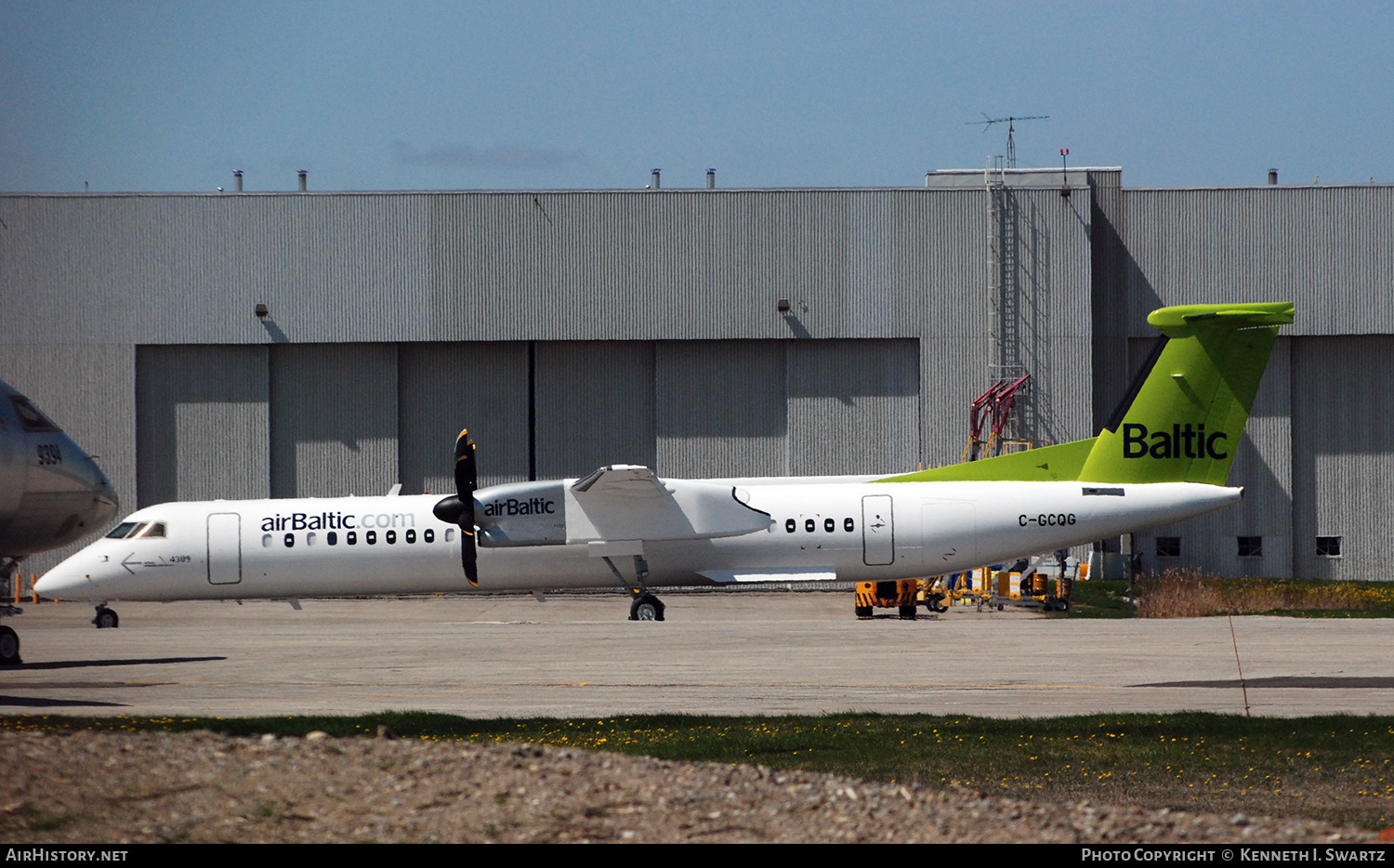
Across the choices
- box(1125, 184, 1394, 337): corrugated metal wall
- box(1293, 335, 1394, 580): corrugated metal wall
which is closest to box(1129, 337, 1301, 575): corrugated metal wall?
box(1293, 335, 1394, 580): corrugated metal wall

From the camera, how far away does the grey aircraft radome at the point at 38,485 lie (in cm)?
1388

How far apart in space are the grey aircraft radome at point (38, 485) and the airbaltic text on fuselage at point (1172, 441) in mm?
19941

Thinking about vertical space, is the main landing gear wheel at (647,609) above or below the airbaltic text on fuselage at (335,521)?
below

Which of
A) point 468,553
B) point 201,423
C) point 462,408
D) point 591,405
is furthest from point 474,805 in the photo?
point 201,423

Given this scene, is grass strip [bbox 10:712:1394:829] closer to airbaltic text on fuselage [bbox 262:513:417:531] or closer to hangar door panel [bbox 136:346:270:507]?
airbaltic text on fuselage [bbox 262:513:417:531]

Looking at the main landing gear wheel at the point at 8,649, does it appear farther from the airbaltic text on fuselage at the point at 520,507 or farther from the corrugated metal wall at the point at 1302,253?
the corrugated metal wall at the point at 1302,253

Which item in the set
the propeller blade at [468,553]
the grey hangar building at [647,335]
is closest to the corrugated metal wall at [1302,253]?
the grey hangar building at [647,335]

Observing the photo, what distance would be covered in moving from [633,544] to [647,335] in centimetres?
1408

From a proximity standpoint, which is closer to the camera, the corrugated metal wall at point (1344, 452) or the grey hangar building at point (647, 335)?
the grey hangar building at point (647, 335)

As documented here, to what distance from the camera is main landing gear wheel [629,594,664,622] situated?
86.3ft

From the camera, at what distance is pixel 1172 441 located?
26.6 m

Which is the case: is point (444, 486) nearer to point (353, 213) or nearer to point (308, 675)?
point (353, 213)

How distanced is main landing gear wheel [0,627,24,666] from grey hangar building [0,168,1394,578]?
2093 centimetres
